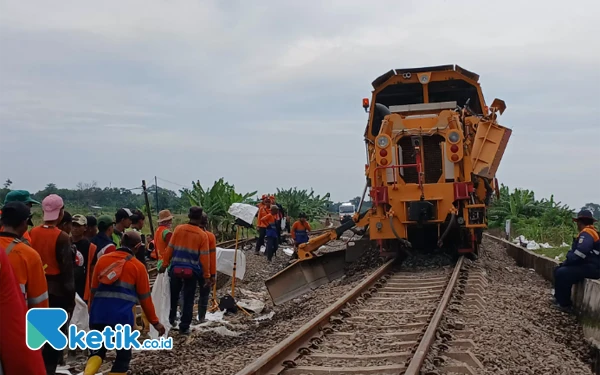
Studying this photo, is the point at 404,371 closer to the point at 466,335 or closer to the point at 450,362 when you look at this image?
the point at 450,362

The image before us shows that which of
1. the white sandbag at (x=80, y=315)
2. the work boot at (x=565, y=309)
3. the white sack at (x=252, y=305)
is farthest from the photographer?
the white sack at (x=252, y=305)

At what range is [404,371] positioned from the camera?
16.6 feet

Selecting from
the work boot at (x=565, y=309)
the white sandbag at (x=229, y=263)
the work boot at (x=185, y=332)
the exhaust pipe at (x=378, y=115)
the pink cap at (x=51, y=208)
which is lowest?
the work boot at (x=185, y=332)

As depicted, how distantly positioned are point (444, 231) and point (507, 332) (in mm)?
4513

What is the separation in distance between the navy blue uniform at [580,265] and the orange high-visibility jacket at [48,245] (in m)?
6.67

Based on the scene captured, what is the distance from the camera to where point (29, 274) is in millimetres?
3633

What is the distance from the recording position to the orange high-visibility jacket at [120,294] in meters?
5.29

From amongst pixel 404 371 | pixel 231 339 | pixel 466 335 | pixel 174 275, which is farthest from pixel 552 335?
pixel 174 275

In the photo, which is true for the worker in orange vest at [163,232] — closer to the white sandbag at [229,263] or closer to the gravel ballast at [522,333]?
the white sandbag at [229,263]

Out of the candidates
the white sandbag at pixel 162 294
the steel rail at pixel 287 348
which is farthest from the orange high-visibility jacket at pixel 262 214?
the steel rail at pixel 287 348

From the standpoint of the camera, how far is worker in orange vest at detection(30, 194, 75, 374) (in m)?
5.48

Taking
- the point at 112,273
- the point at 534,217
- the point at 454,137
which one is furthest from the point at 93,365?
the point at 534,217

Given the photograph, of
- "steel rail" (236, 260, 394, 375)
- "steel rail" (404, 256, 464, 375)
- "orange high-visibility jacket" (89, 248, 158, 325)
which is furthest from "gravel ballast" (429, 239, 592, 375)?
Result: "orange high-visibility jacket" (89, 248, 158, 325)

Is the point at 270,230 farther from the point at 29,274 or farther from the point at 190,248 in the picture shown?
the point at 29,274
